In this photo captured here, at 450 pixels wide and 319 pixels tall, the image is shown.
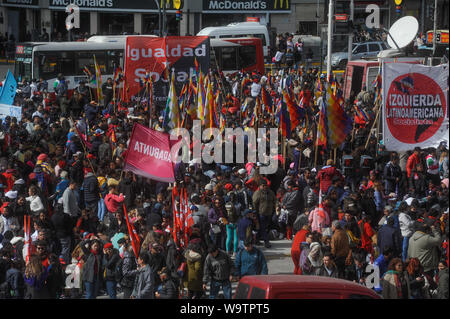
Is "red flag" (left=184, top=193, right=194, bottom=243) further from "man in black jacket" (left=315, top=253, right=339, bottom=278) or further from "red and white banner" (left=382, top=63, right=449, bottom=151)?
"red and white banner" (left=382, top=63, right=449, bottom=151)

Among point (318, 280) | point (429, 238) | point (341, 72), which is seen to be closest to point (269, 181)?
point (429, 238)

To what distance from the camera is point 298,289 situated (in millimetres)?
8922

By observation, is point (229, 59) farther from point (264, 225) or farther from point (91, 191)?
point (91, 191)

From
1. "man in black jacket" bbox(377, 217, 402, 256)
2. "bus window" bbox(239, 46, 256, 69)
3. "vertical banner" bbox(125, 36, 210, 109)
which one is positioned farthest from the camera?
"bus window" bbox(239, 46, 256, 69)

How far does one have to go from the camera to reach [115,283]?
40.5ft

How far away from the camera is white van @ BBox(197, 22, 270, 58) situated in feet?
139

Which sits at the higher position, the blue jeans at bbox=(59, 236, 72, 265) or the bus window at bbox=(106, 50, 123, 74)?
the bus window at bbox=(106, 50, 123, 74)

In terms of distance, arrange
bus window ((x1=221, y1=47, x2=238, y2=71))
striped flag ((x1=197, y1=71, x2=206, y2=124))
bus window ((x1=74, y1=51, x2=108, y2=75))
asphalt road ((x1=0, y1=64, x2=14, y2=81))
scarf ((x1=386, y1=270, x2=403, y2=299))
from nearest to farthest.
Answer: scarf ((x1=386, y1=270, x2=403, y2=299)) < striped flag ((x1=197, y1=71, x2=206, y2=124)) < bus window ((x1=74, y1=51, x2=108, y2=75)) < bus window ((x1=221, y1=47, x2=238, y2=71)) < asphalt road ((x1=0, y1=64, x2=14, y2=81))

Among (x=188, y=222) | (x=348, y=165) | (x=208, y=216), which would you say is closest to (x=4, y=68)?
(x=348, y=165)

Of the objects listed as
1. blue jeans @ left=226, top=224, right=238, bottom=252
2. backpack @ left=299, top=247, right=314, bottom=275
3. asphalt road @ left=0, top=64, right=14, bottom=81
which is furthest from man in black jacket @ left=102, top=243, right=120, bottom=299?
asphalt road @ left=0, top=64, right=14, bottom=81

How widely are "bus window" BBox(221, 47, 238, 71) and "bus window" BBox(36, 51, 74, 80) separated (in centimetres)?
666

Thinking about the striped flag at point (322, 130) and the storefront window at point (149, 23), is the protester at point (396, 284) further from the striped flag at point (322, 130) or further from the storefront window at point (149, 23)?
the storefront window at point (149, 23)

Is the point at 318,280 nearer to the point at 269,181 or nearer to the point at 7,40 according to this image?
the point at 269,181

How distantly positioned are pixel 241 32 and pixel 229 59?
678cm
